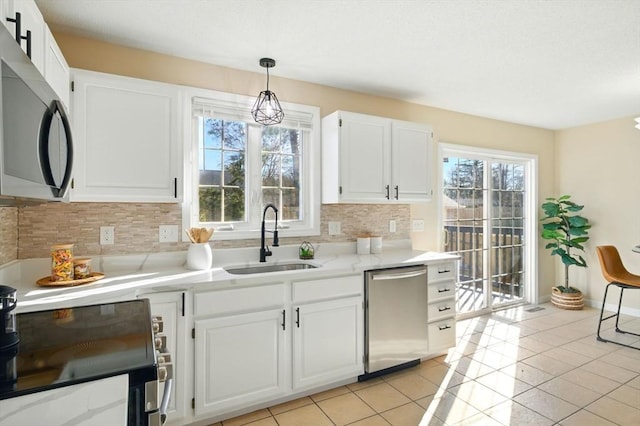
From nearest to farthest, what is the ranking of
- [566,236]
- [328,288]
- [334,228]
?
[328,288], [334,228], [566,236]

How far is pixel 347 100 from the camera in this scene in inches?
129

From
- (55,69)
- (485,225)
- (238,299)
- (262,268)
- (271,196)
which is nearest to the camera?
(55,69)

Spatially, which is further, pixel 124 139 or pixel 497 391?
pixel 497 391

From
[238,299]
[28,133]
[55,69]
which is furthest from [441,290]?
[55,69]

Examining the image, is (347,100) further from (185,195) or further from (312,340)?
(312,340)

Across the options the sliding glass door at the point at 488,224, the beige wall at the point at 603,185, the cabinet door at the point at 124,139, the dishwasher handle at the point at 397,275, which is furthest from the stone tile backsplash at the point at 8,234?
the beige wall at the point at 603,185

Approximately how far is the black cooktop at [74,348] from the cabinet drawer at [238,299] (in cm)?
59

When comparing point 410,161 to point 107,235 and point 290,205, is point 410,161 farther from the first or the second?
point 107,235

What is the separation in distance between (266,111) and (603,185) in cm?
430

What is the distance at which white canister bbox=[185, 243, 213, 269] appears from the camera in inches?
91.5

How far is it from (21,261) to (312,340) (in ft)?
5.96

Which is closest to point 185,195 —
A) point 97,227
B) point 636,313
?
point 97,227

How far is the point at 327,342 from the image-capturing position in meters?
2.43

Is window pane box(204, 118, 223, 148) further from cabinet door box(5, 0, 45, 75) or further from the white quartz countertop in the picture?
cabinet door box(5, 0, 45, 75)
